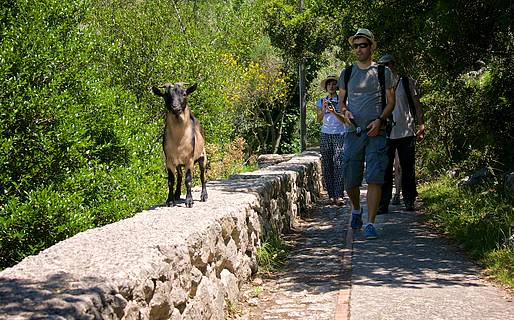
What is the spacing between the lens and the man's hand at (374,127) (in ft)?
23.9

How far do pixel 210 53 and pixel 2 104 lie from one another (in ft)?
33.4

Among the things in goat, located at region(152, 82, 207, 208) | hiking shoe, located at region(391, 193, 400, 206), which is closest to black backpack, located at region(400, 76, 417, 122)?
hiking shoe, located at region(391, 193, 400, 206)

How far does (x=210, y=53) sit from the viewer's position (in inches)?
739

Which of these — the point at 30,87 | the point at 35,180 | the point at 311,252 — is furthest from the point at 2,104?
the point at 311,252

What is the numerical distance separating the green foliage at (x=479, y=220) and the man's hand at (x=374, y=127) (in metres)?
→ 1.58

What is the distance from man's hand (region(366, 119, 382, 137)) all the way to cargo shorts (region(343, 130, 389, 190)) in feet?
0.28

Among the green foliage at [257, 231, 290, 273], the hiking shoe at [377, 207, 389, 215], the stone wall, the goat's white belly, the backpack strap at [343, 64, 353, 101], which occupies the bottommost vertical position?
the green foliage at [257, 231, 290, 273]

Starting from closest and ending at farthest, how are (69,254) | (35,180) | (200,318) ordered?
(69,254), (200,318), (35,180)

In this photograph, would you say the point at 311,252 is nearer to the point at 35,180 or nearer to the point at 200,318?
the point at 200,318

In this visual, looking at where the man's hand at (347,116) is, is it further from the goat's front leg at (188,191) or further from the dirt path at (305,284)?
the goat's front leg at (188,191)

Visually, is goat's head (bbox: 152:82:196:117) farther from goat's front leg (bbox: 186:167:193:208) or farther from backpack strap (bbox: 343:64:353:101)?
backpack strap (bbox: 343:64:353:101)

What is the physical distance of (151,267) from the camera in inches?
143

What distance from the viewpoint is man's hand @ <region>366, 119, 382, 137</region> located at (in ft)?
23.9

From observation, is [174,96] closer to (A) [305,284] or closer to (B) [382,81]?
(A) [305,284]
